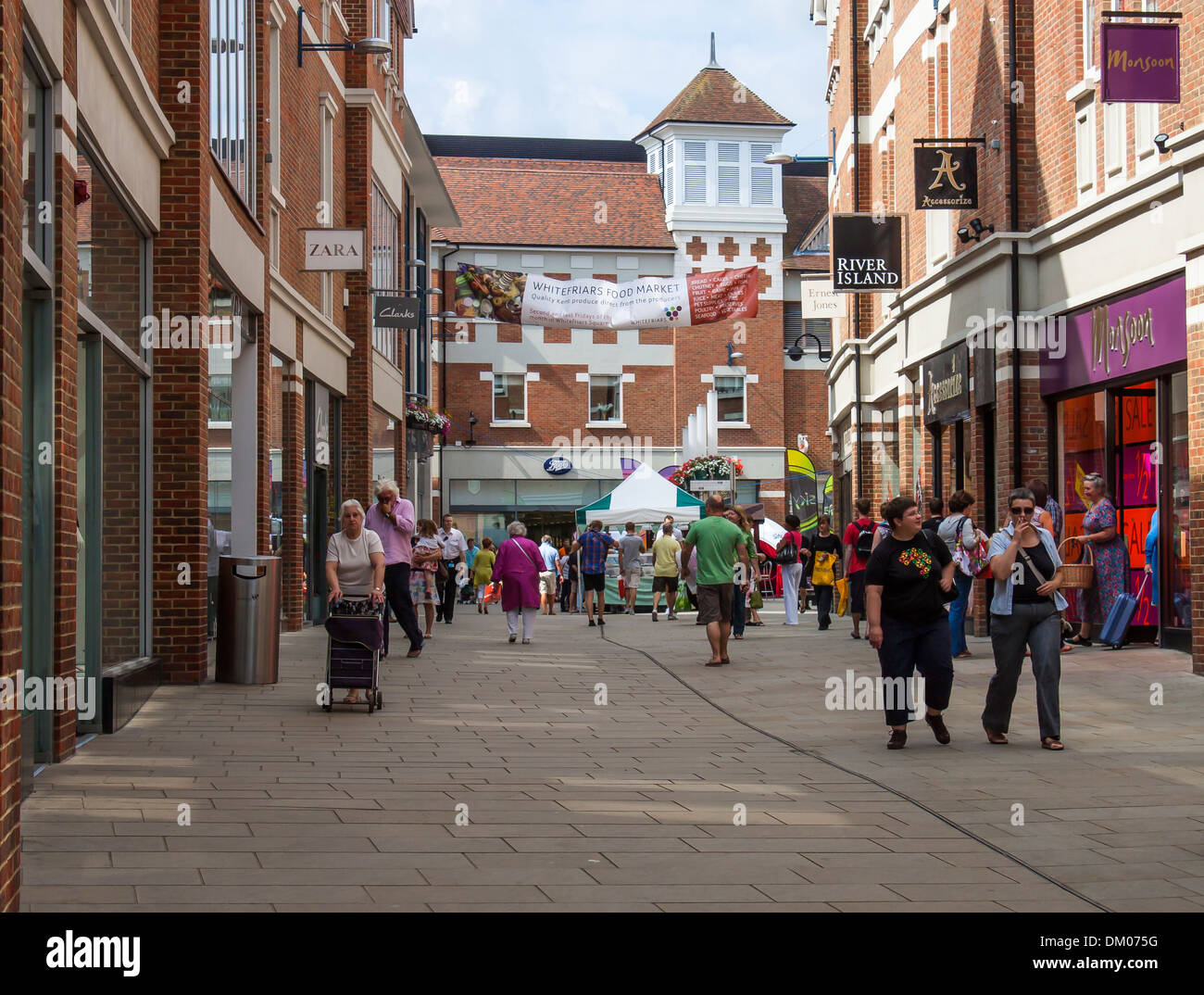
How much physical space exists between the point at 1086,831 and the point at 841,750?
319cm

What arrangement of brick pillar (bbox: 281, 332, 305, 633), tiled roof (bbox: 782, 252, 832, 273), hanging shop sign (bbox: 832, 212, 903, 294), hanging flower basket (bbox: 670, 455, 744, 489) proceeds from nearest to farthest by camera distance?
brick pillar (bbox: 281, 332, 305, 633) < hanging shop sign (bbox: 832, 212, 903, 294) < hanging flower basket (bbox: 670, 455, 744, 489) < tiled roof (bbox: 782, 252, 832, 273)

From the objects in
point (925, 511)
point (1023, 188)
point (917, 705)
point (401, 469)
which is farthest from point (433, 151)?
point (917, 705)

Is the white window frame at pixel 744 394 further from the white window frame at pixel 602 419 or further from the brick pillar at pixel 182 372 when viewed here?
the brick pillar at pixel 182 372

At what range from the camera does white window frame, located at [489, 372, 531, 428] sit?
161 ft

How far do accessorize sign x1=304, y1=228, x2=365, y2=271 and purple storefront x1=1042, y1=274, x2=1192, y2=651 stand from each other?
9.47 metres

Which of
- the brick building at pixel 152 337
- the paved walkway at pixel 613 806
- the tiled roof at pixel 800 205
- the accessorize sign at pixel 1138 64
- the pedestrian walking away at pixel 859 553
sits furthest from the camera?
the tiled roof at pixel 800 205

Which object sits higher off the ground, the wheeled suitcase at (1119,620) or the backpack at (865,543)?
the backpack at (865,543)

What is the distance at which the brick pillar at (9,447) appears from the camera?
5.11 metres

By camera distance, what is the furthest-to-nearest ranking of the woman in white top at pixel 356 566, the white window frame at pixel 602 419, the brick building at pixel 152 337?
1. the white window frame at pixel 602 419
2. the woman in white top at pixel 356 566
3. the brick building at pixel 152 337

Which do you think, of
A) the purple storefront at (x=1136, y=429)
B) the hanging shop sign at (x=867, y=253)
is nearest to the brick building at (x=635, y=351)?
the hanging shop sign at (x=867, y=253)

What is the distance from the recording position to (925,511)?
25062 mm

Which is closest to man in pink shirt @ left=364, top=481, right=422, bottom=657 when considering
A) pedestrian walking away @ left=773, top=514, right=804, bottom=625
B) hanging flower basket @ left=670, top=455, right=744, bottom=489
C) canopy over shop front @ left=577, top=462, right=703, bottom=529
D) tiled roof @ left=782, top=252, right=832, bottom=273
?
pedestrian walking away @ left=773, top=514, right=804, bottom=625

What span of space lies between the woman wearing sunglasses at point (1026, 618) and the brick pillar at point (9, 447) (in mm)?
6937

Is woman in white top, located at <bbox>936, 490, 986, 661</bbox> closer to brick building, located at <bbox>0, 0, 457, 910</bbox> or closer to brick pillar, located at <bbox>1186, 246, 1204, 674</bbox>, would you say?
brick pillar, located at <bbox>1186, 246, 1204, 674</bbox>
